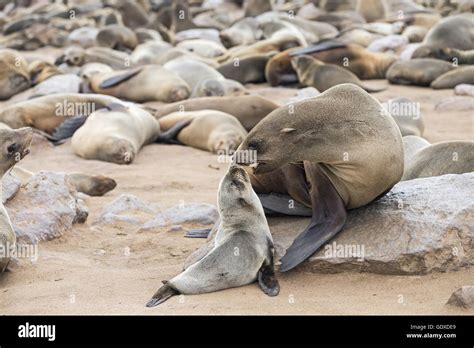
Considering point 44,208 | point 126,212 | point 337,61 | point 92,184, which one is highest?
point 44,208

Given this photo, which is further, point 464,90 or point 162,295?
point 464,90

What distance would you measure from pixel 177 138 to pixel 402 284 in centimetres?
540

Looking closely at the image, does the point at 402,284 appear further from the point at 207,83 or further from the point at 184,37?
the point at 184,37

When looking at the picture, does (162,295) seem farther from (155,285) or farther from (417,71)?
(417,71)

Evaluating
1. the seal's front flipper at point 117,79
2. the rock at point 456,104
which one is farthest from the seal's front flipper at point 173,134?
the rock at point 456,104

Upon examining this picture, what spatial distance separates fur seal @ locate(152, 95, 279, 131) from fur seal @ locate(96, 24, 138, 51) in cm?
699

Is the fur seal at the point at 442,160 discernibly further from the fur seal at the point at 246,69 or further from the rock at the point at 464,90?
the fur seal at the point at 246,69

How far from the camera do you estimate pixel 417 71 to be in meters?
11.9

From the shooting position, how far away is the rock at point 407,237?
4473 millimetres

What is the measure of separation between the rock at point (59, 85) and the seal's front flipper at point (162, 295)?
7.32 meters

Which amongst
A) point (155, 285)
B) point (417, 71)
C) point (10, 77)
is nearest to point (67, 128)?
point (10, 77)

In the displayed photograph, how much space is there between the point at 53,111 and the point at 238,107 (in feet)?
6.55

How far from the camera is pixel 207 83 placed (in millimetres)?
11141

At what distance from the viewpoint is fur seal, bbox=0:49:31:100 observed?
40.6 feet
